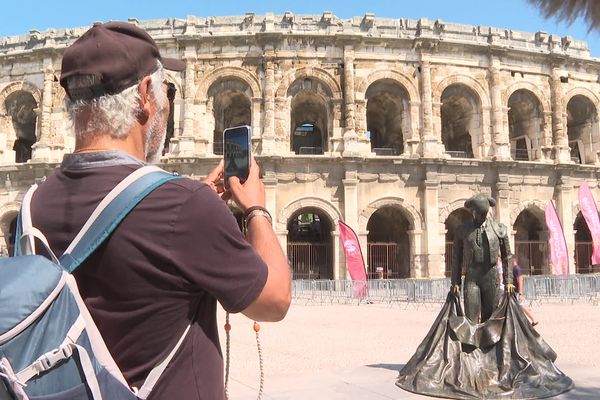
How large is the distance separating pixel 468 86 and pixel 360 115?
4943 mm

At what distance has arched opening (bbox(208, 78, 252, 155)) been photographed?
69.1ft

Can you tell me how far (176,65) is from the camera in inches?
66.6

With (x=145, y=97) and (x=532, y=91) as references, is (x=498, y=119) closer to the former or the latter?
(x=532, y=91)

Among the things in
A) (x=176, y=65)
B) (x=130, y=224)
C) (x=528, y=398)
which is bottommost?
(x=528, y=398)

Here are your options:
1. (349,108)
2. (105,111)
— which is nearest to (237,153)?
(105,111)

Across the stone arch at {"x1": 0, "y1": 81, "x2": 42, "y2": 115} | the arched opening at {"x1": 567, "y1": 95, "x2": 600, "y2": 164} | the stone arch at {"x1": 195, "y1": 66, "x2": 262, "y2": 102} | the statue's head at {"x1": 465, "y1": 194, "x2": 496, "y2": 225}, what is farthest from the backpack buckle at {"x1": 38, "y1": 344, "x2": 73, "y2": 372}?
the arched opening at {"x1": 567, "y1": 95, "x2": 600, "y2": 164}

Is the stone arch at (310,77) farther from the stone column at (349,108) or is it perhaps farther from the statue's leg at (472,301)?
the statue's leg at (472,301)

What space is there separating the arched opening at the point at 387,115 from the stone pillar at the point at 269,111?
4106 millimetres

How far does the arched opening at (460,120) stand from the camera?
21812 mm

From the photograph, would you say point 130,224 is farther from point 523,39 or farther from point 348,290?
point 523,39

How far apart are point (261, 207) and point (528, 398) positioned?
4.97m

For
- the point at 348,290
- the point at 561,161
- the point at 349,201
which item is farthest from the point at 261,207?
the point at 561,161

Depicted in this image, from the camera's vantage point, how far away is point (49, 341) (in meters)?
1.03

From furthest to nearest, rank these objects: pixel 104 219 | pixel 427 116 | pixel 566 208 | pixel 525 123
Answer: pixel 525 123
pixel 566 208
pixel 427 116
pixel 104 219
